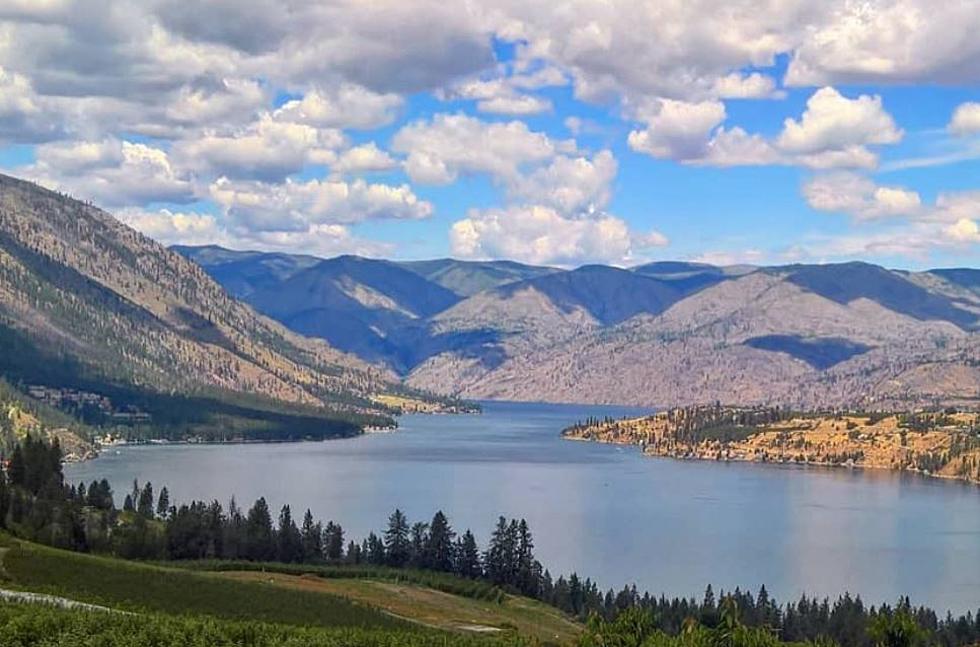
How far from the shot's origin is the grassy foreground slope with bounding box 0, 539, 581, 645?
205 feet

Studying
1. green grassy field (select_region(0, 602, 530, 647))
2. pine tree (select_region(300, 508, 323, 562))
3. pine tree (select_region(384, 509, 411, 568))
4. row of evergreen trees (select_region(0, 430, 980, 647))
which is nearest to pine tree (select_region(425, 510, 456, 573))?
row of evergreen trees (select_region(0, 430, 980, 647))

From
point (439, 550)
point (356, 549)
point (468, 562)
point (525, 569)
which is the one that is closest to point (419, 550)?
point (439, 550)

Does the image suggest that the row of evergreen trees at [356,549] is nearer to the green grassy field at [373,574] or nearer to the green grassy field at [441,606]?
the green grassy field at [373,574]

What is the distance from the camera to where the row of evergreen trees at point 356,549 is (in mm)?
122438

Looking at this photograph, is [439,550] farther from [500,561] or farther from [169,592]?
[169,592]

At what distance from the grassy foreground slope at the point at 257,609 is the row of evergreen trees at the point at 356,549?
1253cm

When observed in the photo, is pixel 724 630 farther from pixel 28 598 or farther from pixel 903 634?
pixel 28 598

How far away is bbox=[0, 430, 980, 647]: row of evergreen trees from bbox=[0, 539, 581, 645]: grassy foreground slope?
12.5 m

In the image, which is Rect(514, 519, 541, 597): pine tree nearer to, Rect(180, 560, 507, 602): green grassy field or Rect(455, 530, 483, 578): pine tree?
Rect(180, 560, 507, 602): green grassy field

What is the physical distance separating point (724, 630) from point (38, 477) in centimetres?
10857

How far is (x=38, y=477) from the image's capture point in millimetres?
150000

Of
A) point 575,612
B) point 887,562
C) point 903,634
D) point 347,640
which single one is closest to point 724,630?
point 903,634

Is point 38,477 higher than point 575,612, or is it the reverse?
point 38,477

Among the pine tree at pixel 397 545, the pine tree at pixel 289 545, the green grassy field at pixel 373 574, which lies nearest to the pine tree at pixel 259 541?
the pine tree at pixel 289 545
